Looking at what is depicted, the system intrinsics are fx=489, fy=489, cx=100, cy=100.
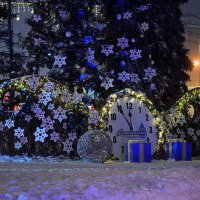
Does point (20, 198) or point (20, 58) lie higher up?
point (20, 58)

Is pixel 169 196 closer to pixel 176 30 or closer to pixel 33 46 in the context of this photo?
pixel 33 46

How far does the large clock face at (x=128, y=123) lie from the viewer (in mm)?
12406

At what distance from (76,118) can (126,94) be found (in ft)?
5.19

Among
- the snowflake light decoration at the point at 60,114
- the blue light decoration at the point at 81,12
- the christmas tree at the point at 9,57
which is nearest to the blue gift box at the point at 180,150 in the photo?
the snowflake light decoration at the point at 60,114

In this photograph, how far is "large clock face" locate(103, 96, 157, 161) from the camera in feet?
40.7

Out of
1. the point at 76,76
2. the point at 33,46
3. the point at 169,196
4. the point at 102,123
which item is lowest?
the point at 169,196

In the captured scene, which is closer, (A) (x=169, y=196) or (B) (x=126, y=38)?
(A) (x=169, y=196)

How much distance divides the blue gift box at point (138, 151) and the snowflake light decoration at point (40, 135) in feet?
6.62

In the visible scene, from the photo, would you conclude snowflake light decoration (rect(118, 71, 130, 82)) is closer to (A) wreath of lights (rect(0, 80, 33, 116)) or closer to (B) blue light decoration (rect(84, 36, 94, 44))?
(B) blue light decoration (rect(84, 36, 94, 44))

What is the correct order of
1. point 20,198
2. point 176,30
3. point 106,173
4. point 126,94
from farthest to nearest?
point 176,30
point 126,94
point 106,173
point 20,198

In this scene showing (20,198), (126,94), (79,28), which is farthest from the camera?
(79,28)

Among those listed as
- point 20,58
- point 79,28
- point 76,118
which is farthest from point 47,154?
point 20,58

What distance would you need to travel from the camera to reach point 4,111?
1175cm

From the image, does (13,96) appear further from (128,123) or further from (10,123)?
(128,123)
